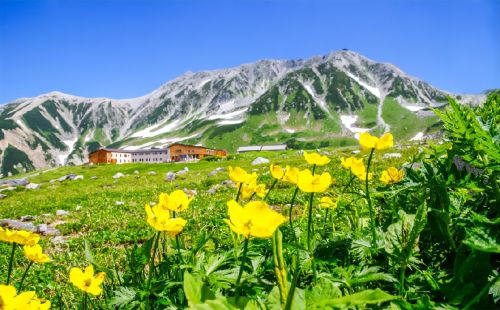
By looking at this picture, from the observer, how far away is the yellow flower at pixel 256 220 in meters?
1.32

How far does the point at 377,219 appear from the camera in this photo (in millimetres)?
4031

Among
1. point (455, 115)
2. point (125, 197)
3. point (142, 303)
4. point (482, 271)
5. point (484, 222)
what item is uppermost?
point (455, 115)

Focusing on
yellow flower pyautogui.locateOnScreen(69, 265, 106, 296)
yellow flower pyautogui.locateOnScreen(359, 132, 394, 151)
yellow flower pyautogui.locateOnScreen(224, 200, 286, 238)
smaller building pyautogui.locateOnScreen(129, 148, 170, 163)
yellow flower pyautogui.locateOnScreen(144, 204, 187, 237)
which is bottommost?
smaller building pyautogui.locateOnScreen(129, 148, 170, 163)

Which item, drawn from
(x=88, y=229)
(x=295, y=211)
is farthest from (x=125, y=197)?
(x=295, y=211)

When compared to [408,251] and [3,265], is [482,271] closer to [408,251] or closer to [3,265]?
[408,251]

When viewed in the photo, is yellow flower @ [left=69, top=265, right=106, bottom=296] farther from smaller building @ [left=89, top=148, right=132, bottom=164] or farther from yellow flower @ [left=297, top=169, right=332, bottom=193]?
smaller building @ [left=89, top=148, right=132, bottom=164]

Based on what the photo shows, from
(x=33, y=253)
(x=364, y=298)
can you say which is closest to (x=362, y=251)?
(x=364, y=298)

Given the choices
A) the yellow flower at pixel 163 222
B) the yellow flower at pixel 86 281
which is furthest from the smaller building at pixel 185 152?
the yellow flower at pixel 163 222

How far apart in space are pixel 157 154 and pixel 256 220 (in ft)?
639

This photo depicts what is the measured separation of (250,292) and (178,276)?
1.89ft

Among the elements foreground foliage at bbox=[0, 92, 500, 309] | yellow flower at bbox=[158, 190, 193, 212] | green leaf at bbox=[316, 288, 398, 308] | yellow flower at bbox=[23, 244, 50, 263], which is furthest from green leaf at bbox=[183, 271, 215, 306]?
yellow flower at bbox=[23, 244, 50, 263]

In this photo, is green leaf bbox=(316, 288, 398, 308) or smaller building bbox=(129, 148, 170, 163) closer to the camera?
green leaf bbox=(316, 288, 398, 308)

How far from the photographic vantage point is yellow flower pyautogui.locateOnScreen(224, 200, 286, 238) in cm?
132

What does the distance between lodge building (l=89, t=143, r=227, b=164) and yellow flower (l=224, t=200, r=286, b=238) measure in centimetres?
15731
